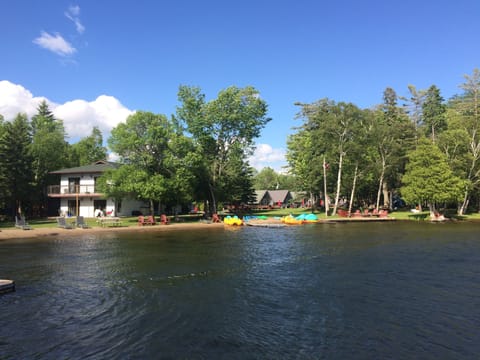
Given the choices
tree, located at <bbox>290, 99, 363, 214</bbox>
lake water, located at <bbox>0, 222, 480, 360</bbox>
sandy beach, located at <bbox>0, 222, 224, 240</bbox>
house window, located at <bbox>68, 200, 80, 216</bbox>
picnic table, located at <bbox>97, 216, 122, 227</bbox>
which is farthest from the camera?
tree, located at <bbox>290, 99, 363, 214</bbox>

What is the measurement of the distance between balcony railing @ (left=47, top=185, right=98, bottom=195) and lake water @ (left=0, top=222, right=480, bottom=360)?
26.7 metres

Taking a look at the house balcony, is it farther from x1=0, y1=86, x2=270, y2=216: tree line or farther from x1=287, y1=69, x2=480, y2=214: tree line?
x1=287, y1=69, x2=480, y2=214: tree line

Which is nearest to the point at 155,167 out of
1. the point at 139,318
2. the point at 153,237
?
the point at 153,237

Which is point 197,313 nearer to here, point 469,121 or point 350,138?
point 350,138

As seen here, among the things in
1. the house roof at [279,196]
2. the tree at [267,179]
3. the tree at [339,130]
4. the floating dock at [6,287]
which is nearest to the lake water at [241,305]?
the floating dock at [6,287]

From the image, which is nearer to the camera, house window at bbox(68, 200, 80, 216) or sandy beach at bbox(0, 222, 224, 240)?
sandy beach at bbox(0, 222, 224, 240)

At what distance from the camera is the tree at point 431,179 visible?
1729 inches

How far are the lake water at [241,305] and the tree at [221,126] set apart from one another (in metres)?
27.7

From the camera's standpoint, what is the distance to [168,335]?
862 cm

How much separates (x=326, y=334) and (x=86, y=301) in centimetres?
740

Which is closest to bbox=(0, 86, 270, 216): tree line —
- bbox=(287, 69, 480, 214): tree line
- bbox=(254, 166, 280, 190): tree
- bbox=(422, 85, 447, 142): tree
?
bbox=(287, 69, 480, 214): tree line

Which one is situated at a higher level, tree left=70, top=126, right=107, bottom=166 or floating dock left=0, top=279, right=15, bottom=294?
tree left=70, top=126, right=107, bottom=166

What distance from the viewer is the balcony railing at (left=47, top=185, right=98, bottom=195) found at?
45625 millimetres

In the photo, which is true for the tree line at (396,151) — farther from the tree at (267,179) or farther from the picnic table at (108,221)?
the tree at (267,179)
